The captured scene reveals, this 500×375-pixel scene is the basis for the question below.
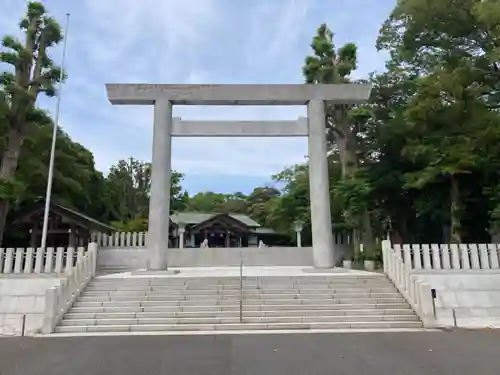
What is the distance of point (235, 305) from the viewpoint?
9.62 metres

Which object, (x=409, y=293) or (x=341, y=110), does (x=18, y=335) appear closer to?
(x=409, y=293)

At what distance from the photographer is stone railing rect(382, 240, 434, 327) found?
8789mm

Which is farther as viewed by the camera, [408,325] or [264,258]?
[264,258]

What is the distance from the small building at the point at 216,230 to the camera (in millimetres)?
30484

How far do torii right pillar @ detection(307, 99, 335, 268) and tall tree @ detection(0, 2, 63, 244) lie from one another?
1090cm

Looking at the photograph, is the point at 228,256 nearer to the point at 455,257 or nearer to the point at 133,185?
the point at 455,257

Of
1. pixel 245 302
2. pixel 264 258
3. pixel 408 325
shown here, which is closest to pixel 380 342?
pixel 408 325

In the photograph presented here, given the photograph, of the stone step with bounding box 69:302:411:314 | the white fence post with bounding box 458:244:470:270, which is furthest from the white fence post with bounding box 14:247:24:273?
the white fence post with bounding box 458:244:470:270

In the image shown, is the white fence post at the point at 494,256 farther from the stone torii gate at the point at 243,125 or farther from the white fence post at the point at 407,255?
the stone torii gate at the point at 243,125

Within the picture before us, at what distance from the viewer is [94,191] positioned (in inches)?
1028

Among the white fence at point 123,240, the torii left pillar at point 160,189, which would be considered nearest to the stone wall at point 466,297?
the torii left pillar at point 160,189

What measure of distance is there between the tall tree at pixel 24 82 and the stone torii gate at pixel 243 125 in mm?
4693

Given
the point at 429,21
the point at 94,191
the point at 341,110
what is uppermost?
the point at 429,21

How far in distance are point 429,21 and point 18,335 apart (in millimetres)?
18298
